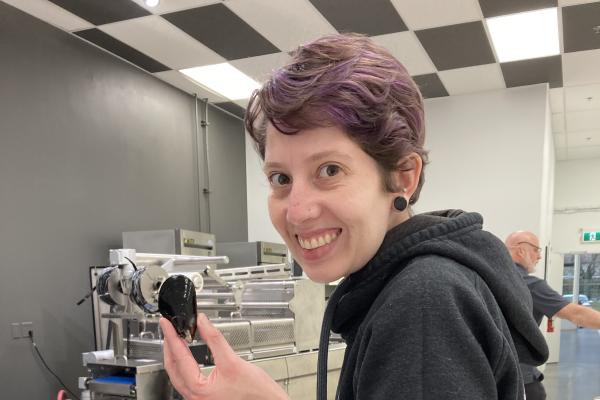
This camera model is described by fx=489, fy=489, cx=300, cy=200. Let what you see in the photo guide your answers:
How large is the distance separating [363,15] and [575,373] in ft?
17.2

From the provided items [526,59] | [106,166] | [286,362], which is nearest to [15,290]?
[106,166]

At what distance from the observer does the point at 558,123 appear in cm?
584

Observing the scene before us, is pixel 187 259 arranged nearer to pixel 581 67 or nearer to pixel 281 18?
pixel 281 18

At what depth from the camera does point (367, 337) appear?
519 millimetres

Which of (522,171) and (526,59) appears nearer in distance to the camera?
(526,59)

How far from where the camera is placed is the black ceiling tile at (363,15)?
298 centimetres

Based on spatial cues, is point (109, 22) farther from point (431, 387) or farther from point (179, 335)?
point (431, 387)

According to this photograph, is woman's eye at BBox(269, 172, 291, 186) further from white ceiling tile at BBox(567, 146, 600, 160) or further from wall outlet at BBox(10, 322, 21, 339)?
white ceiling tile at BBox(567, 146, 600, 160)

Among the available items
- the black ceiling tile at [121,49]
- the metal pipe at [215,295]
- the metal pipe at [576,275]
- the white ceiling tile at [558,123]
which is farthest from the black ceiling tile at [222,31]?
the metal pipe at [576,275]

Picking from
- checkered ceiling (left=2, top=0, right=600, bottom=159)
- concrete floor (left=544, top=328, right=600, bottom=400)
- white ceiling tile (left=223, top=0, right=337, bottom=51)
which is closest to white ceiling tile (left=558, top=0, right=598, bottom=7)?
checkered ceiling (left=2, top=0, right=600, bottom=159)

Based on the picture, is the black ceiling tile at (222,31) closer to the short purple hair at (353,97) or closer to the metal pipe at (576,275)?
the short purple hair at (353,97)

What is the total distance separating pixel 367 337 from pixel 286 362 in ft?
5.40

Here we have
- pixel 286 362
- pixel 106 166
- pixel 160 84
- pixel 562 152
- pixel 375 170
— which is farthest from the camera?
pixel 562 152

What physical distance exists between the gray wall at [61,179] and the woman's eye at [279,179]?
103 inches
